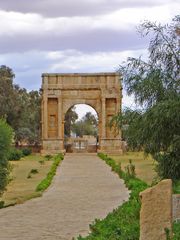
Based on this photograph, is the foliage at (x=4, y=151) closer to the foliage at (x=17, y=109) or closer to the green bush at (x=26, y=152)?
the green bush at (x=26, y=152)

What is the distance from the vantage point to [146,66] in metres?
16.5

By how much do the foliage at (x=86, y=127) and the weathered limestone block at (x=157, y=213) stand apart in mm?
101094

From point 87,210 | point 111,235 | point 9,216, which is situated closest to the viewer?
point 111,235

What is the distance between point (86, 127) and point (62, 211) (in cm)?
10327

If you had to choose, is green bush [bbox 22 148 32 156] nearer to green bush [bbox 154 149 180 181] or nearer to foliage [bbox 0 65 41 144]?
foliage [bbox 0 65 41 144]

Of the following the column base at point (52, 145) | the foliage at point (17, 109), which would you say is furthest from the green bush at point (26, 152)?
the foliage at point (17, 109)

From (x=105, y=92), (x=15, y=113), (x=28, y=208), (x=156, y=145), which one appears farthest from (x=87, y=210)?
(x=15, y=113)

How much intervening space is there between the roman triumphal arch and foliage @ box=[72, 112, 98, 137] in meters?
55.4

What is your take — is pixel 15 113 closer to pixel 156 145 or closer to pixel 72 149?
pixel 72 149

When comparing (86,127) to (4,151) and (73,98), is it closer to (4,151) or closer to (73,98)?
(73,98)

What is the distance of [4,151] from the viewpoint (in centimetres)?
1783

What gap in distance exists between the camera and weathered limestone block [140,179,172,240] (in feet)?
23.1

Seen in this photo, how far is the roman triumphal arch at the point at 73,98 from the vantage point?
52.2 meters

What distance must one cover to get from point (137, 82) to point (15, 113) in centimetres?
4538
